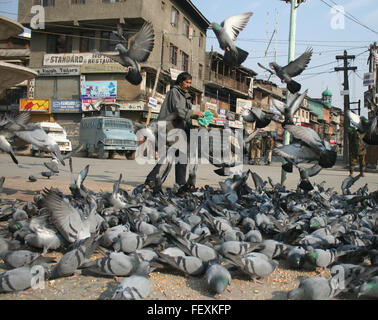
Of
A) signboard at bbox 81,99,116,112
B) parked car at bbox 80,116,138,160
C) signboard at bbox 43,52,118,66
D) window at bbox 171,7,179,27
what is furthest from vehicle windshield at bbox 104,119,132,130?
window at bbox 171,7,179,27

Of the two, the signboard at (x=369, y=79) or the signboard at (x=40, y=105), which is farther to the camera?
the signboard at (x=40, y=105)

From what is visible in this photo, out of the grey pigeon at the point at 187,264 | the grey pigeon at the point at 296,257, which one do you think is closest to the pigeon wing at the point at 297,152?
the grey pigeon at the point at 296,257

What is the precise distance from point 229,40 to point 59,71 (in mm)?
22739

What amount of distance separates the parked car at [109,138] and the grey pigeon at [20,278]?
50.0 ft

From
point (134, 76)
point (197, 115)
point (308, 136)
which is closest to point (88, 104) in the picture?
point (134, 76)

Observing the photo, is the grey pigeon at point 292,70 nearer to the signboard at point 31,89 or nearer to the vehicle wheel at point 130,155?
the vehicle wheel at point 130,155

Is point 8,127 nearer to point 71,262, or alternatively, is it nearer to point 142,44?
point 71,262

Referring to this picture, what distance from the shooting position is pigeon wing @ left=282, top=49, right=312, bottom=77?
16.8 ft

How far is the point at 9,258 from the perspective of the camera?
208 centimetres

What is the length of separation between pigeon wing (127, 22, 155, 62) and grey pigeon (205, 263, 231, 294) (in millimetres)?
4285

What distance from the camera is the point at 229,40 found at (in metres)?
4.99

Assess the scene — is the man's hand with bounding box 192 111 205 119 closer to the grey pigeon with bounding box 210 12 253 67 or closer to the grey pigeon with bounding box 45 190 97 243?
the grey pigeon with bounding box 210 12 253 67

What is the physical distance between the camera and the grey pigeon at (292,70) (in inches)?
184
